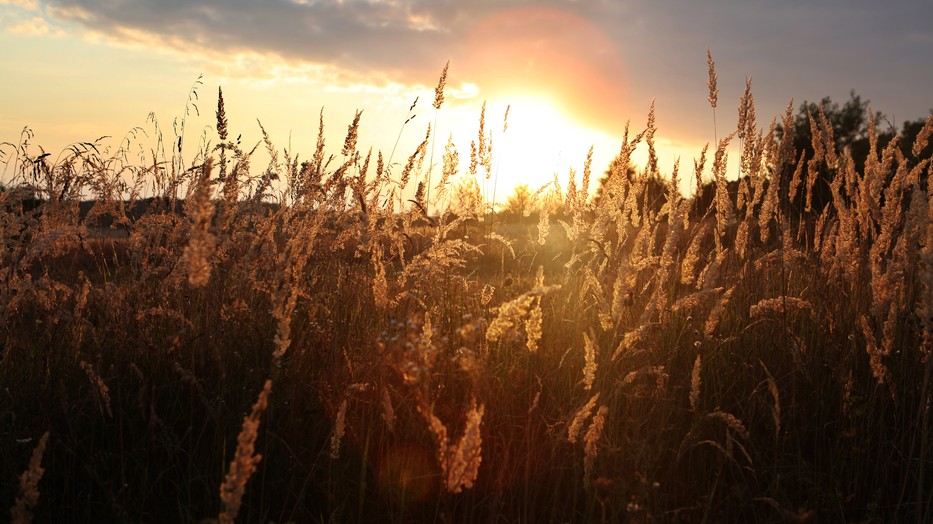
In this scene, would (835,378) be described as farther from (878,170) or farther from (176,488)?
(176,488)

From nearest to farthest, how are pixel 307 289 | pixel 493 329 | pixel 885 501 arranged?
pixel 493 329, pixel 885 501, pixel 307 289

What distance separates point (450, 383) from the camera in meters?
2.38

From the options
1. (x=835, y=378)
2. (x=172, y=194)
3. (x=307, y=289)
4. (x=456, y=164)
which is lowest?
(x=835, y=378)

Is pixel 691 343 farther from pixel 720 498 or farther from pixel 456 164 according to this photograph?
pixel 456 164

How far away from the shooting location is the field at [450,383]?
183 cm

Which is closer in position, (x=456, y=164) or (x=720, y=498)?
(x=720, y=498)

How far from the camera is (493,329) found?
1.63 metres

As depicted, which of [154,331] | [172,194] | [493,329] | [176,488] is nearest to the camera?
[493,329]

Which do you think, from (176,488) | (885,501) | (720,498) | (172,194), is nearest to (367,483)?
(176,488)

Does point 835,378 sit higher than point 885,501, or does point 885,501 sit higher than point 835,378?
point 835,378

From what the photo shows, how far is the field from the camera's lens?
183cm

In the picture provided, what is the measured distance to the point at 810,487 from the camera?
209 centimetres

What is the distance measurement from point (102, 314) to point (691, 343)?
2.44 meters

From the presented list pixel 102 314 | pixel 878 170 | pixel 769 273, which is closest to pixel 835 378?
pixel 878 170
